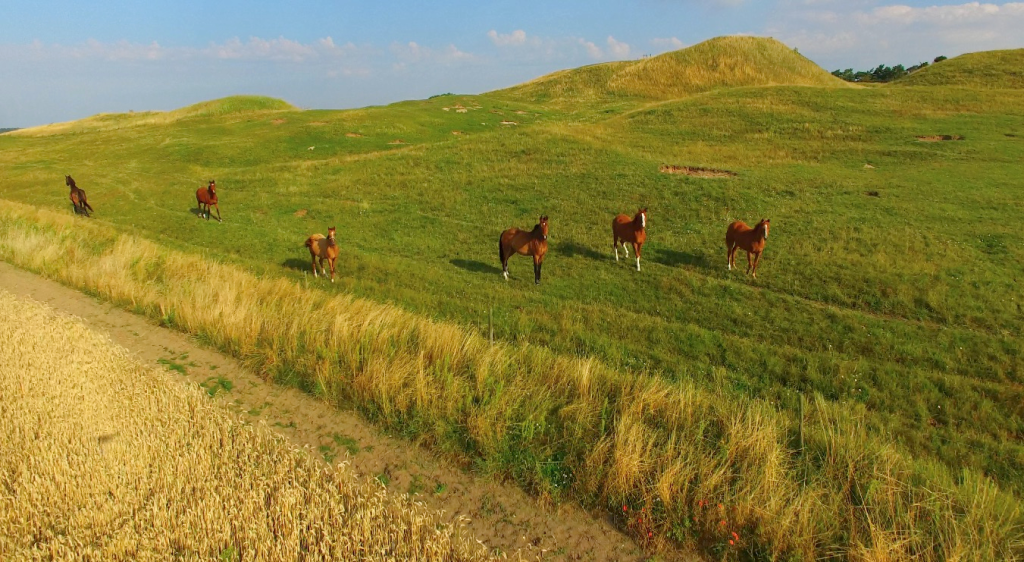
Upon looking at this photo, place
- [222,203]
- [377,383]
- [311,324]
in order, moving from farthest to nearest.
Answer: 1. [222,203]
2. [311,324]
3. [377,383]

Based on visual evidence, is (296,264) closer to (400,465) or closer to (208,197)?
(208,197)

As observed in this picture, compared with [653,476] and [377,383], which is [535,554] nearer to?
[653,476]

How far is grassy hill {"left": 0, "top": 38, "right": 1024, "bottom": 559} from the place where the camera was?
5406 millimetres

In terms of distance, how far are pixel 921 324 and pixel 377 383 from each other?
47.3 ft

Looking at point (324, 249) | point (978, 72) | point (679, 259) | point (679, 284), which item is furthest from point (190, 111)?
point (978, 72)

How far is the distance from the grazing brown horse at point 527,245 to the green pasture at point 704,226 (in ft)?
2.07

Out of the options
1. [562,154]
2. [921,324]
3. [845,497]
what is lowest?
[921,324]

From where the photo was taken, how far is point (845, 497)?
5020mm

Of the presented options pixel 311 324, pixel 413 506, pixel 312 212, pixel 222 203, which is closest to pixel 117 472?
pixel 413 506

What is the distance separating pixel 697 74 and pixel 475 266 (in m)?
64.2

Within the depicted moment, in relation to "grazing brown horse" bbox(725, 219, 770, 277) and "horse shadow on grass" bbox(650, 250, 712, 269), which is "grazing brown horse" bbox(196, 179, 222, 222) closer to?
"horse shadow on grass" bbox(650, 250, 712, 269)

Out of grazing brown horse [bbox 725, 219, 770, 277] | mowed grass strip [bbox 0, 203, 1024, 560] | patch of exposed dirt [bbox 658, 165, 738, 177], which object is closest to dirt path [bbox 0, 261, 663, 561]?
mowed grass strip [bbox 0, 203, 1024, 560]

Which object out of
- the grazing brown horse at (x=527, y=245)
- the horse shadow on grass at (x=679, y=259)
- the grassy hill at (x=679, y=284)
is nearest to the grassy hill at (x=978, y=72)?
the grassy hill at (x=679, y=284)

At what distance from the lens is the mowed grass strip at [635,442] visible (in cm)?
451
